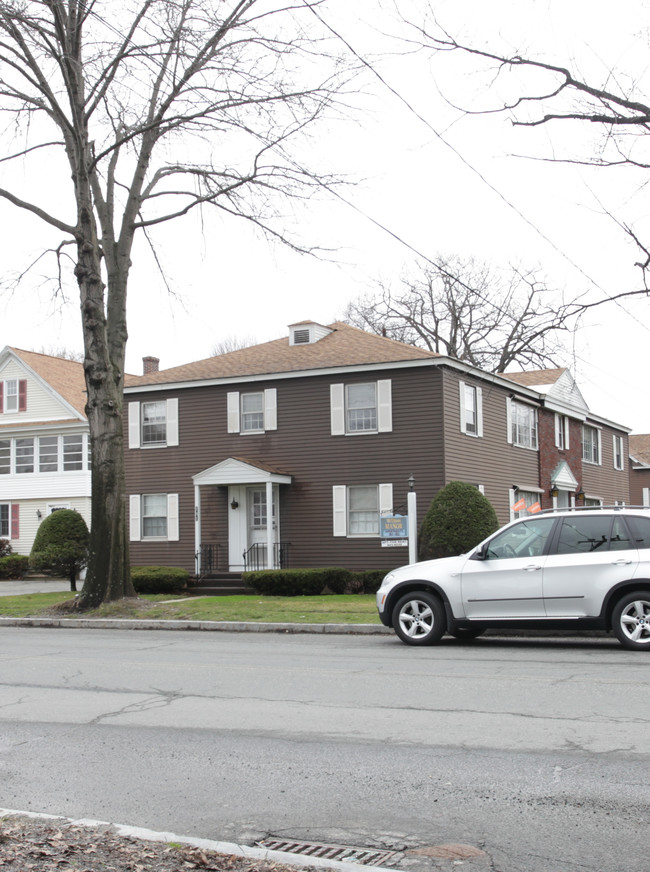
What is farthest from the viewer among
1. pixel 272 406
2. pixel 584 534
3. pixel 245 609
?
pixel 272 406

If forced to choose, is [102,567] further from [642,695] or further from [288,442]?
[642,695]

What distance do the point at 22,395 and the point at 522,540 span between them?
34.0m

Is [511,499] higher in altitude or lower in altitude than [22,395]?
lower

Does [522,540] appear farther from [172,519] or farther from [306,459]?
[172,519]

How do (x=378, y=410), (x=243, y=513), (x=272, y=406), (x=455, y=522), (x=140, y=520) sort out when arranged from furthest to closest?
(x=140, y=520)
(x=243, y=513)
(x=272, y=406)
(x=378, y=410)
(x=455, y=522)

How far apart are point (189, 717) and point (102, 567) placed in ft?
40.1

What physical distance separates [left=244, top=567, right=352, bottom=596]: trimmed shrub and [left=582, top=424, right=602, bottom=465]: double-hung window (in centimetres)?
1780

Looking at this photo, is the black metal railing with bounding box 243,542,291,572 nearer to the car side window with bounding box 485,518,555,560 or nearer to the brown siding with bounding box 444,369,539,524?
the brown siding with bounding box 444,369,539,524

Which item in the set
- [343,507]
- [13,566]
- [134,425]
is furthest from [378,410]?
[13,566]

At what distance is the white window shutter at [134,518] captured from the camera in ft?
100

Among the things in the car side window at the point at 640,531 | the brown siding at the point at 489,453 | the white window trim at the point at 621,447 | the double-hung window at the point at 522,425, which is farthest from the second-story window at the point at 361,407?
the white window trim at the point at 621,447

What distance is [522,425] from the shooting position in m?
32.8

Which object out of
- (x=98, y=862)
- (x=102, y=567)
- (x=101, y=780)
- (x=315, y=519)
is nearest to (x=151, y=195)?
(x=102, y=567)

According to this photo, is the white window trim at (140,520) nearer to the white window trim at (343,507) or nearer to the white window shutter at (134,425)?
the white window shutter at (134,425)
